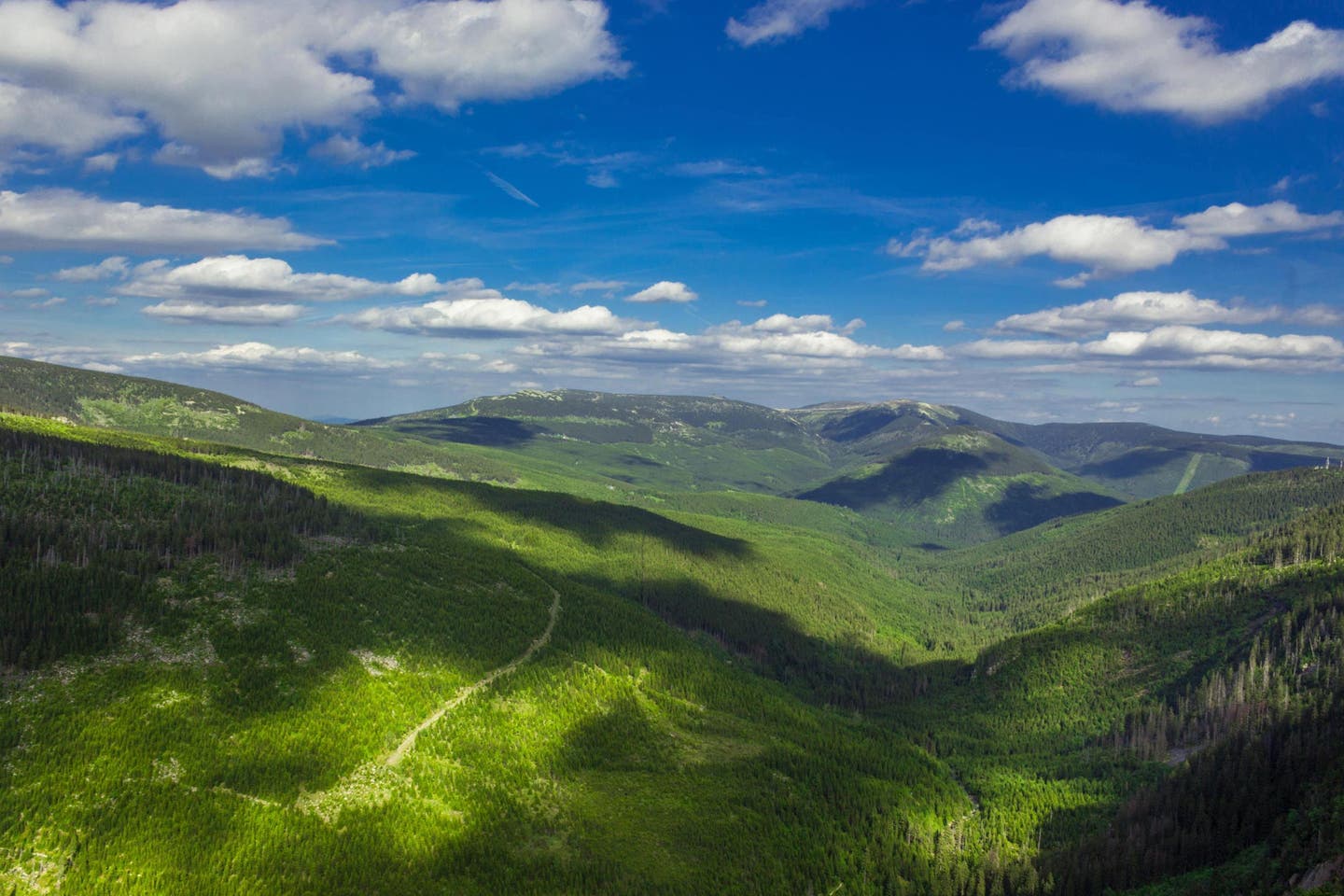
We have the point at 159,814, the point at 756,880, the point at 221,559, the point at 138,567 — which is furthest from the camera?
the point at 221,559

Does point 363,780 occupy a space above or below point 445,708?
above

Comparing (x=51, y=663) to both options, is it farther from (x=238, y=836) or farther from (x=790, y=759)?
(x=790, y=759)

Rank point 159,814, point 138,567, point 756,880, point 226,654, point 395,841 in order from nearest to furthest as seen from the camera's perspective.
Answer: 1. point 159,814
2. point 395,841
3. point 756,880
4. point 226,654
5. point 138,567

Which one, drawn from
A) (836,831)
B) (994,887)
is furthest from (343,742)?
(994,887)

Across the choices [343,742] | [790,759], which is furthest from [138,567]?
[790,759]

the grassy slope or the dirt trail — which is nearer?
the grassy slope

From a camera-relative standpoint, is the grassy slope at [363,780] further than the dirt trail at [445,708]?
No

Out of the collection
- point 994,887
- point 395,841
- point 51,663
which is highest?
point 51,663

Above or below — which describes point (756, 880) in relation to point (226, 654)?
below

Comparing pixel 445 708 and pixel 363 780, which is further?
pixel 445 708

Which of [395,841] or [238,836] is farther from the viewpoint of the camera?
[395,841]
